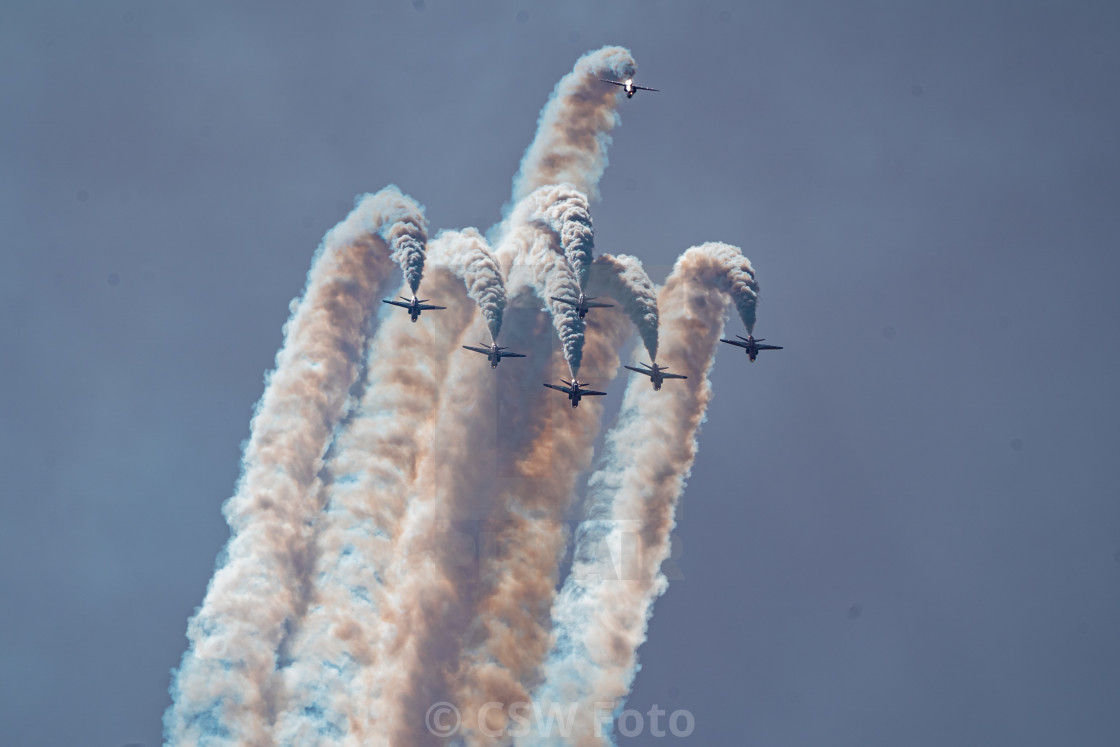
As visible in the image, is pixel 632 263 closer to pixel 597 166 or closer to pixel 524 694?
pixel 597 166

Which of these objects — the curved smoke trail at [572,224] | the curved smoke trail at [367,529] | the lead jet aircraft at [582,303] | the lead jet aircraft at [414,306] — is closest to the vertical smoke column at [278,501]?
the curved smoke trail at [367,529]

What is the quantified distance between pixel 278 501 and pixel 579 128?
2827 cm

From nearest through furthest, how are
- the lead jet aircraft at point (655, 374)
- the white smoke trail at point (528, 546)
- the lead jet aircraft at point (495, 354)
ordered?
the white smoke trail at point (528, 546), the lead jet aircraft at point (495, 354), the lead jet aircraft at point (655, 374)

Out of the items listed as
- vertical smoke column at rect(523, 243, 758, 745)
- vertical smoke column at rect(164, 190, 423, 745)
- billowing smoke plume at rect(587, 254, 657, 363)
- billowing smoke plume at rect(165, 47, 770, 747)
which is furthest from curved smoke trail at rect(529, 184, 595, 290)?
vertical smoke column at rect(164, 190, 423, 745)

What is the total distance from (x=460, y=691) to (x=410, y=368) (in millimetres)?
18461

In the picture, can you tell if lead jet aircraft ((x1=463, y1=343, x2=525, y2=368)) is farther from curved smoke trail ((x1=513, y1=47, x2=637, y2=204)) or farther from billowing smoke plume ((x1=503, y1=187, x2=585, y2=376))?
curved smoke trail ((x1=513, y1=47, x2=637, y2=204))

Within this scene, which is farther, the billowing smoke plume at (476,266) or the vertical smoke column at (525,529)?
the billowing smoke plume at (476,266)

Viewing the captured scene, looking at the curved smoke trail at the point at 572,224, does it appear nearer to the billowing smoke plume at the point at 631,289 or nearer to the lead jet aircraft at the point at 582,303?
the lead jet aircraft at the point at 582,303

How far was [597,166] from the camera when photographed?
79938 mm

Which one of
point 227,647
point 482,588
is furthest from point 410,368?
point 227,647

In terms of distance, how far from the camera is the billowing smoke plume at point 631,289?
72.7m

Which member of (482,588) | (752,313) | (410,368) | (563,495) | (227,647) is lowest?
(227,647)

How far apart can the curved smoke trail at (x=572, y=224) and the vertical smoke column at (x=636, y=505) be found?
267 inches

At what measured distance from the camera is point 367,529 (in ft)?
243
